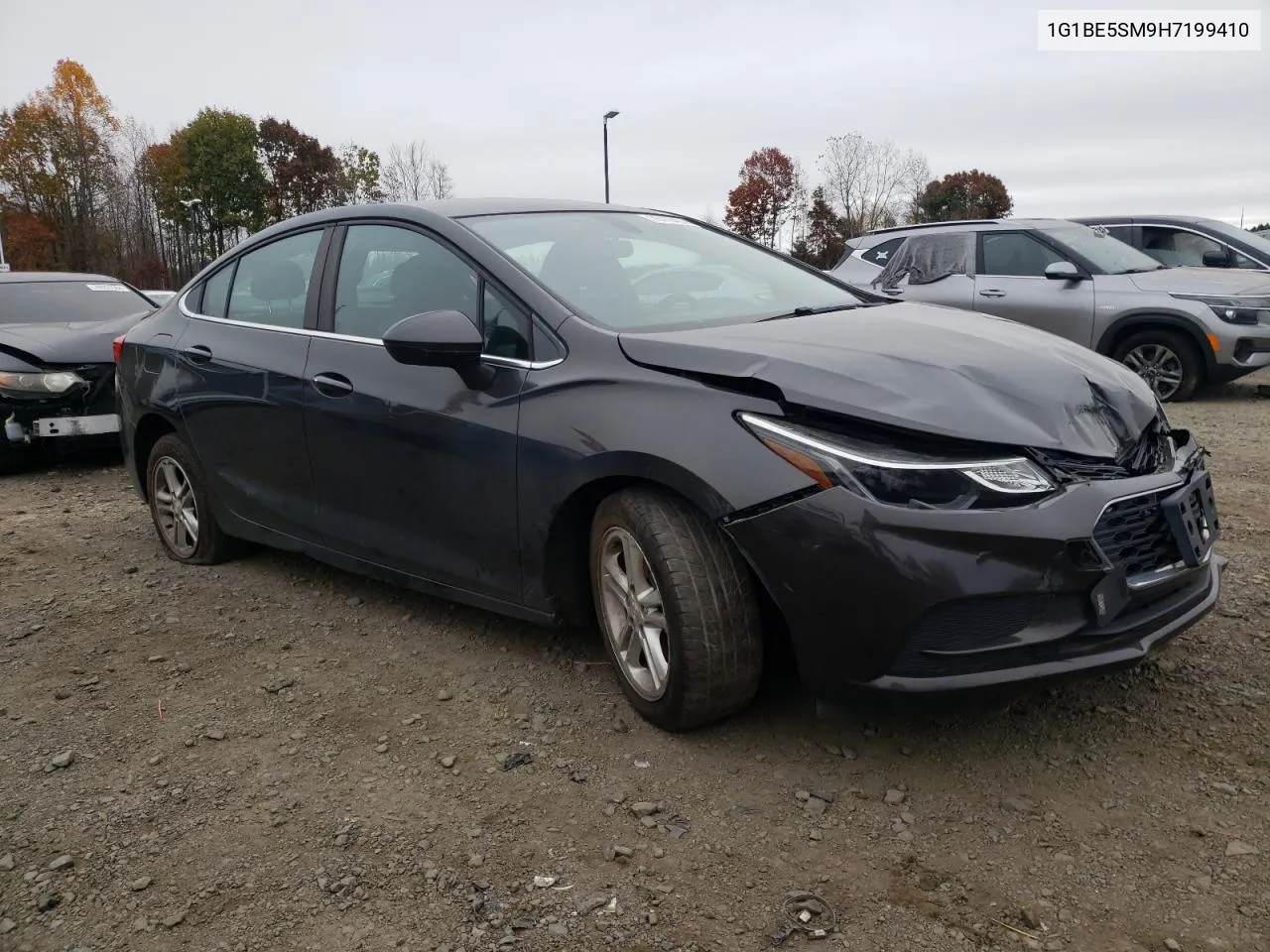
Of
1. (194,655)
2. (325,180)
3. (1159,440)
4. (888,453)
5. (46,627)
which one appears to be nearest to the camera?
(888,453)

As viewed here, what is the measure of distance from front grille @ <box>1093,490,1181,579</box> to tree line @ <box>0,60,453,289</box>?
40.5 m

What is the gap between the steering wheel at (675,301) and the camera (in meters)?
3.40

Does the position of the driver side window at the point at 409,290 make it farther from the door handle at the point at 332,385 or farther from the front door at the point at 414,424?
the door handle at the point at 332,385

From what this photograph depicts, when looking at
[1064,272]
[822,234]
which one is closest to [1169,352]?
[1064,272]

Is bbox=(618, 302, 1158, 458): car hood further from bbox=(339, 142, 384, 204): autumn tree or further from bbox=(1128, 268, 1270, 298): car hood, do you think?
bbox=(339, 142, 384, 204): autumn tree

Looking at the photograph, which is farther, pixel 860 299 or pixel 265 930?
pixel 860 299

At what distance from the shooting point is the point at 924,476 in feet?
8.15

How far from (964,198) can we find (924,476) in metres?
51.6

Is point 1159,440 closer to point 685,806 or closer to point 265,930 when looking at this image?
point 685,806

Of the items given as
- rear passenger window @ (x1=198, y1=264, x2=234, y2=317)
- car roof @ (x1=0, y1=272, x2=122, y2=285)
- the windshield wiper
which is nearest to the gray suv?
the windshield wiper

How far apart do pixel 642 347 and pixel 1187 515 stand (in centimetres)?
151

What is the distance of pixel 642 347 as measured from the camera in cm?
299

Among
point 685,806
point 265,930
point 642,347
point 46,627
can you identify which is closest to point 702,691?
point 685,806

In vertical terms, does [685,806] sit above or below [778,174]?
below
